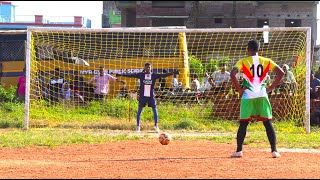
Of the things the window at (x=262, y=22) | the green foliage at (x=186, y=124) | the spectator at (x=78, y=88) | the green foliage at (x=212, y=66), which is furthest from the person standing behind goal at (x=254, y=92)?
the window at (x=262, y=22)

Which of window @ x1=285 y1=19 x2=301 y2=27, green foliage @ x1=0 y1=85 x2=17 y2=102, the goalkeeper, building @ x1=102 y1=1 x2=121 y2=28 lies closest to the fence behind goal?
the goalkeeper

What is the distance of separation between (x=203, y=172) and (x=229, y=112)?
10.2 metres

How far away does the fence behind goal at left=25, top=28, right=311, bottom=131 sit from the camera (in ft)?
60.6

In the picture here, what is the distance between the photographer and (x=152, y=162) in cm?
1050

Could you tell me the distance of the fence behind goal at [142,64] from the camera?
18469mm

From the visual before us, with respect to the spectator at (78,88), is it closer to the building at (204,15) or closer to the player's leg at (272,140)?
the player's leg at (272,140)

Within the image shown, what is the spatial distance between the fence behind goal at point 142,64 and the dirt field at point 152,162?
5299 mm

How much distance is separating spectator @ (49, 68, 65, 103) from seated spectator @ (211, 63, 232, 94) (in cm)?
465

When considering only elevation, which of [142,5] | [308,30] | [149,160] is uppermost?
[142,5]

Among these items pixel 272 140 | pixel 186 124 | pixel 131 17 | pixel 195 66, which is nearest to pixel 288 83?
pixel 186 124

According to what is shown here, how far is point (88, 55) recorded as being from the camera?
2109 centimetres

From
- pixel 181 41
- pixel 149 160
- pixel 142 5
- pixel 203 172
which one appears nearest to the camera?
pixel 203 172

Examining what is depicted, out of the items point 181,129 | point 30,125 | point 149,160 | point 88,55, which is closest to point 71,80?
point 88,55

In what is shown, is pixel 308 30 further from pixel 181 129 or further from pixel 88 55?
pixel 88 55
